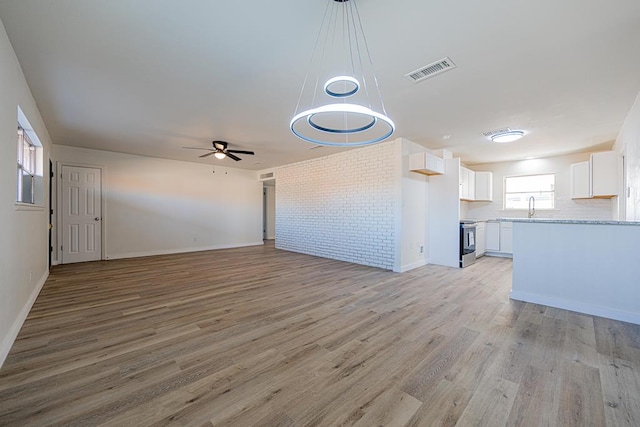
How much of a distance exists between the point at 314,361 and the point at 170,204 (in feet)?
22.6

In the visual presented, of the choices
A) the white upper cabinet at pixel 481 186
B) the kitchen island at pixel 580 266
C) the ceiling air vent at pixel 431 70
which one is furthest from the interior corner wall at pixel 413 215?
the ceiling air vent at pixel 431 70

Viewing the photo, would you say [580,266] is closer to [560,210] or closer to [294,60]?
[294,60]

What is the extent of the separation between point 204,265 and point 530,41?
614 cm

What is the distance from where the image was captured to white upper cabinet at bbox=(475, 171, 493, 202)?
7.33 metres

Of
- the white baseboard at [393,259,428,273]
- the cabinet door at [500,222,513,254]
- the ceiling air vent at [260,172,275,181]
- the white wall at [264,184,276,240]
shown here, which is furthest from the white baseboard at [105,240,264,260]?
the cabinet door at [500,222,513,254]

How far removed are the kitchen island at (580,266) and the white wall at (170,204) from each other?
24.7 ft

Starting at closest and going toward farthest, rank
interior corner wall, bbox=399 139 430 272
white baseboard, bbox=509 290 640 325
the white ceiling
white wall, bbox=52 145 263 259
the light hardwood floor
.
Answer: the light hardwood floor
the white ceiling
white baseboard, bbox=509 290 640 325
interior corner wall, bbox=399 139 430 272
white wall, bbox=52 145 263 259

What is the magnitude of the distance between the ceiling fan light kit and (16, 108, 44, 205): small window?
10.4 ft

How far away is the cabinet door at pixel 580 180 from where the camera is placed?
5663 millimetres

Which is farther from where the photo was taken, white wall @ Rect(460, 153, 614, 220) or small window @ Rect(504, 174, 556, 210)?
small window @ Rect(504, 174, 556, 210)

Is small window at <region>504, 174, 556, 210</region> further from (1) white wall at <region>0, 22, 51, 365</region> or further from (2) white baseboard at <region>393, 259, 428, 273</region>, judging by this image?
(1) white wall at <region>0, 22, 51, 365</region>

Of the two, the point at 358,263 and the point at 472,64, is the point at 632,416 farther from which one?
the point at 358,263

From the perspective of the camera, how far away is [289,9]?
6.32 ft

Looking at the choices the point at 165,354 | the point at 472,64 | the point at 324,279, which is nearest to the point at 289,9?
the point at 472,64
